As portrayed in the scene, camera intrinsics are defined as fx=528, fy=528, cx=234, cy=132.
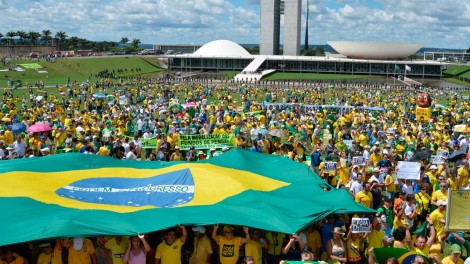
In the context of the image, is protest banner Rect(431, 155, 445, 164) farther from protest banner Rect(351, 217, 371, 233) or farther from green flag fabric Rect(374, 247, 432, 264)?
green flag fabric Rect(374, 247, 432, 264)

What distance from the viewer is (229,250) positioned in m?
7.68

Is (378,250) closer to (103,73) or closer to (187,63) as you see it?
(103,73)

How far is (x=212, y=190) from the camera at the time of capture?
9391mm

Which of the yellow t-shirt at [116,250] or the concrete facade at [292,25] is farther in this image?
the concrete facade at [292,25]

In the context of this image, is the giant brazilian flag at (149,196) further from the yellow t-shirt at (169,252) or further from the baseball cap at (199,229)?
the yellow t-shirt at (169,252)

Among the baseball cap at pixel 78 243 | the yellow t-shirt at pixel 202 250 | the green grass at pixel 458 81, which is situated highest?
the green grass at pixel 458 81

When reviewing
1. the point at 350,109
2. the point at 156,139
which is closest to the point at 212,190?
the point at 156,139

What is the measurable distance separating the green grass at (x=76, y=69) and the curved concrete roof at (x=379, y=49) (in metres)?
37.5

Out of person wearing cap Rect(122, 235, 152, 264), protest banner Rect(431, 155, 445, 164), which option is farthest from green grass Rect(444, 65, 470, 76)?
person wearing cap Rect(122, 235, 152, 264)

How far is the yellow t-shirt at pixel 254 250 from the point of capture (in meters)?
7.68

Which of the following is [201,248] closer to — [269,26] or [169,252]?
[169,252]

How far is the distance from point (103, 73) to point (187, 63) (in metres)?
22.0

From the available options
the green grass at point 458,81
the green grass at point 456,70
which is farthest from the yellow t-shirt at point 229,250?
the green grass at point 456,70

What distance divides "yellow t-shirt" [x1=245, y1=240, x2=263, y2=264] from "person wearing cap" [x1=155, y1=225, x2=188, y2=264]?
3.08ft
